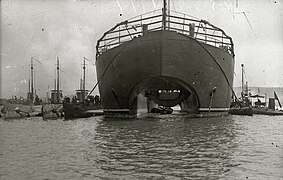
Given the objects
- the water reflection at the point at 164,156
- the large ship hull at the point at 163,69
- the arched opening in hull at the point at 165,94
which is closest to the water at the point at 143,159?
the water reflection at the point at 164,156

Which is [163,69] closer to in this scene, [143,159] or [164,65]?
[164,65]

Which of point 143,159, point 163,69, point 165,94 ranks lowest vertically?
point 143,159

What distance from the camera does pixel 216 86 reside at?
1845 cm

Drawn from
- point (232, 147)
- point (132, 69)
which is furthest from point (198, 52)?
point (232, 147)

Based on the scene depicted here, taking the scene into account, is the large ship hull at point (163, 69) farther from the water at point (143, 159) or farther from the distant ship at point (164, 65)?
the water at point (143, 159)

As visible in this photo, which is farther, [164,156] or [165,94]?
[165,94]

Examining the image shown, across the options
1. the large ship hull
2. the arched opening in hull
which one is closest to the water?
the large ship hull

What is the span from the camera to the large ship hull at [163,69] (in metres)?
16.1

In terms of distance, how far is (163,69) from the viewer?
15945 mm

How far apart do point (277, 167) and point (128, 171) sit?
110 inches

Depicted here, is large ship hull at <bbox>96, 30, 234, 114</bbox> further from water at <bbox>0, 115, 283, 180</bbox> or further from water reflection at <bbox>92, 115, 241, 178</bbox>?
water at <bbox>0, 115, 283, 180</bbox>

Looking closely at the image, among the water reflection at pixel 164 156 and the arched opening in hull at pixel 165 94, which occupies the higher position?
the arched opening in hull at pixel 165 94

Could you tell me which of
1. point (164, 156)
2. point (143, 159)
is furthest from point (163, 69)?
point (143, 159)

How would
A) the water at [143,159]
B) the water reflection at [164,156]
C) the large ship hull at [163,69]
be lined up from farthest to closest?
the large ship hull at [163,69]
the water reflection at [164,156]
the water at [143,159]
